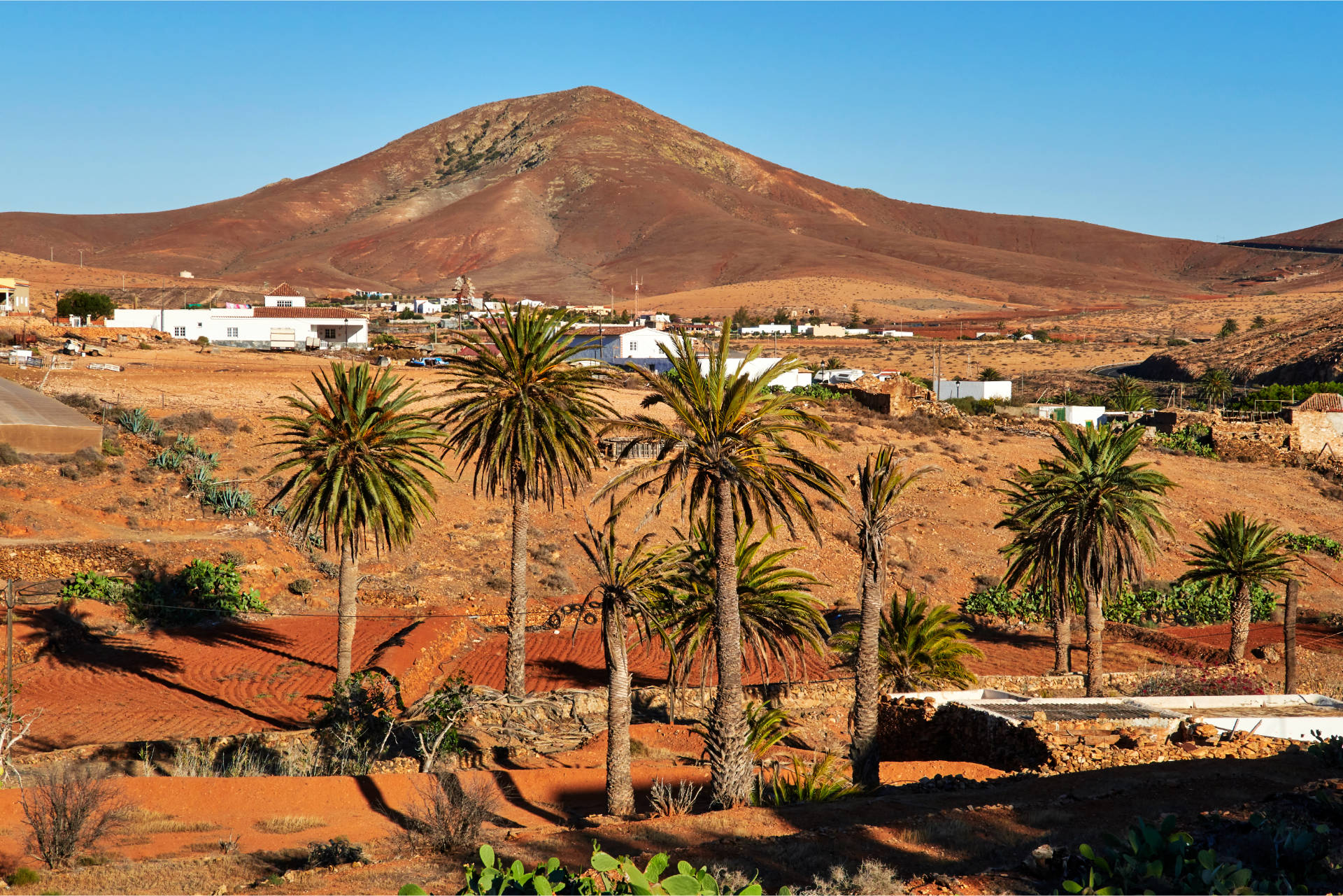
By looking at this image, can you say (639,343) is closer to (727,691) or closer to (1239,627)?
Result: (1239,627)

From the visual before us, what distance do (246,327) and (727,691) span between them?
238 feet

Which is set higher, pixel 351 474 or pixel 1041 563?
pixel 351 474

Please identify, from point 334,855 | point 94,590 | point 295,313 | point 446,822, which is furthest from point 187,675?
point 295,313

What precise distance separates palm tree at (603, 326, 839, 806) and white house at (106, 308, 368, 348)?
66897 millimetres

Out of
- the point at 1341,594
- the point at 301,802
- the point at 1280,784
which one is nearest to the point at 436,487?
the point at 301,802

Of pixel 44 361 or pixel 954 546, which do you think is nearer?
pixel 954 546

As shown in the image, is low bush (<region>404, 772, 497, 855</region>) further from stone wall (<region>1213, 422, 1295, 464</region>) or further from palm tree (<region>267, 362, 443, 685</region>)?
stone wall (<region>1213, 422, 1295, 464</region>)

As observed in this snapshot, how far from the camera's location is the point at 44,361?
5353cm

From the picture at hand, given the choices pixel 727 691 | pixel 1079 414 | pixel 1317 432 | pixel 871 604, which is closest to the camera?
pixel 727 691

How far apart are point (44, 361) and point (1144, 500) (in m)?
52.1

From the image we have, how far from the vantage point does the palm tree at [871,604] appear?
1655cm

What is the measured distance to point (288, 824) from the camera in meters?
14.6

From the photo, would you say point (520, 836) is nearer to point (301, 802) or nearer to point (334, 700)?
point (301, 802)

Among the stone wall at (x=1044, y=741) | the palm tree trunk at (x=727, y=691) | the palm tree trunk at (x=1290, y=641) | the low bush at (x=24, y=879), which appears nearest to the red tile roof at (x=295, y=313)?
the stone wall at (x=1044, y=741)
